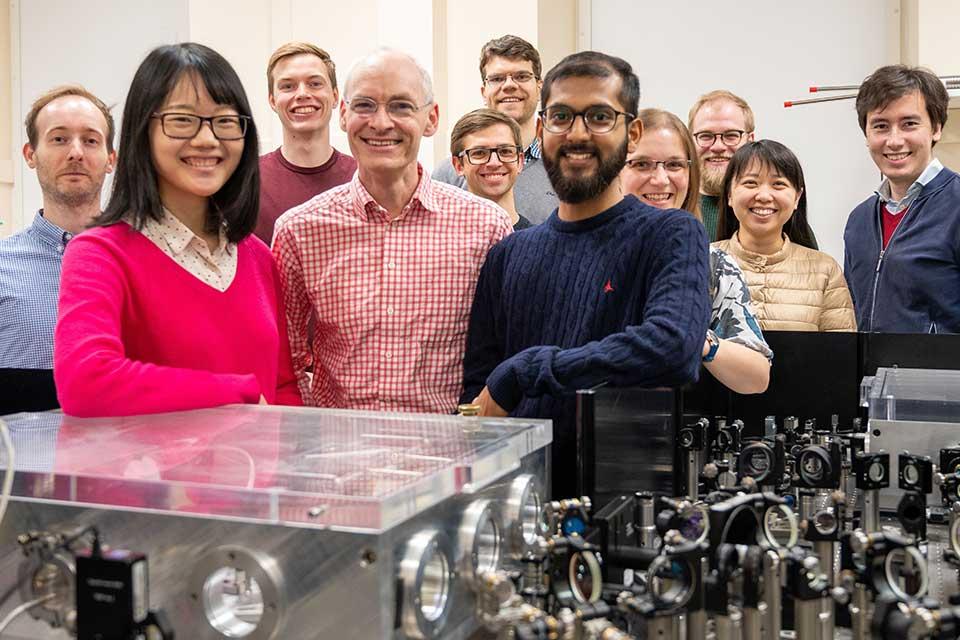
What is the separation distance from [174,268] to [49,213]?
110cm

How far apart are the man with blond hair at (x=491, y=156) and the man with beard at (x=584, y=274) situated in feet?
2.86

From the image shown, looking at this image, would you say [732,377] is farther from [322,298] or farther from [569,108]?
[322,298]

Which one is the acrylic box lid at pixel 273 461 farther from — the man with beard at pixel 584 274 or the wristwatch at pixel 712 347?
the wristwatch at pixel 712 347

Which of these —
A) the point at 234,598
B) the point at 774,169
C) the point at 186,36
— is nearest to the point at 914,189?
the point at 774,169

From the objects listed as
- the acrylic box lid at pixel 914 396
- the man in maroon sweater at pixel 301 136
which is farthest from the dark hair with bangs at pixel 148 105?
the acrylic box lid at pixel 914 396

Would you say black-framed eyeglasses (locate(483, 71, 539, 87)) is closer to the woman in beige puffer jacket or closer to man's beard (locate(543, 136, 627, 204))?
the woman in beige puffer jacket

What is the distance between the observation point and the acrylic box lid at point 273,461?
0.94m

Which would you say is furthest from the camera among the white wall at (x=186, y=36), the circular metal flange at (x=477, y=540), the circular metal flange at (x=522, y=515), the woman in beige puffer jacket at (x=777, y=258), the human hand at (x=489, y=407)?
the white wall at (x=186, y=36)

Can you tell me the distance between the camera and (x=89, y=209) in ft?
8.25

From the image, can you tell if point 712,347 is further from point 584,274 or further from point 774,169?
Result: point 774,169

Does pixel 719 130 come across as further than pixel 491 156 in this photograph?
Yes

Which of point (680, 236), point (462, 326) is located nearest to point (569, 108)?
point (680, 236)

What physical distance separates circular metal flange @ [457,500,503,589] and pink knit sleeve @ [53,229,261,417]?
0.53m

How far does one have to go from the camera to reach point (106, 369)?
1.39 meters
